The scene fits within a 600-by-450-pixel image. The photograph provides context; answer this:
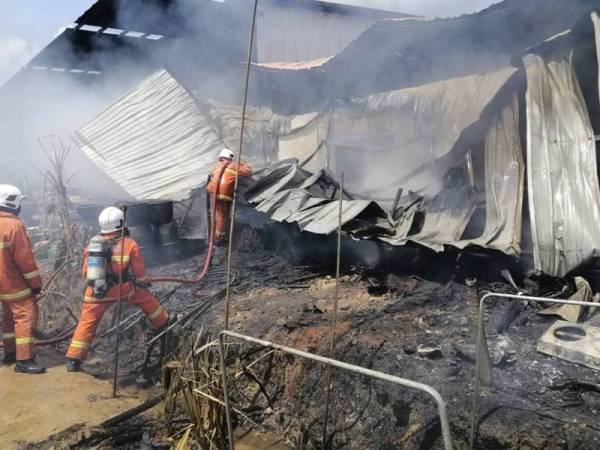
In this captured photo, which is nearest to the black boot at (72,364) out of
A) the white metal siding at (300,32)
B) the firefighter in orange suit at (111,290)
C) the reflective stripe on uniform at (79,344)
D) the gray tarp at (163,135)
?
Answer: the firefighter in orange suit at (111,290)

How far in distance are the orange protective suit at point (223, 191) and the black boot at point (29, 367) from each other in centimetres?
361

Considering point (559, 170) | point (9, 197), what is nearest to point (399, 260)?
point (559, 170)

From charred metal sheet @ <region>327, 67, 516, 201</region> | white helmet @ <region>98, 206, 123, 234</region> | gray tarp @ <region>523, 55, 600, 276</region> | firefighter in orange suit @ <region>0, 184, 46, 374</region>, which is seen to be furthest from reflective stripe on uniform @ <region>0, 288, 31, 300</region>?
gray tarp @ <region>523, 55, 600, 276</region>

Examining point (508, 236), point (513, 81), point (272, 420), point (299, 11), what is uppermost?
point (299, 11)

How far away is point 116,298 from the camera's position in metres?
5.18

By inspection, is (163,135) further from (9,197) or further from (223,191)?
(9,197)

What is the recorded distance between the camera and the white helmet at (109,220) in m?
5.28

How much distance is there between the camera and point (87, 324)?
5.11m

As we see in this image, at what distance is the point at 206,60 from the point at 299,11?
579 centimetres

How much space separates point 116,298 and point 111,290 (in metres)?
0.11

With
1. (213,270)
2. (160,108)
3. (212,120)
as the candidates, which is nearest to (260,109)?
(212,120)

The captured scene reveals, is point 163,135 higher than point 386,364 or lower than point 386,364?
higher

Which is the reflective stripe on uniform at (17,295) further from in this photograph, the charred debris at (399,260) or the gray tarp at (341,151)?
the gray tarp at (341,151)

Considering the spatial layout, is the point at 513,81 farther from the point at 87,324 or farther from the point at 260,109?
the point at 260,109
